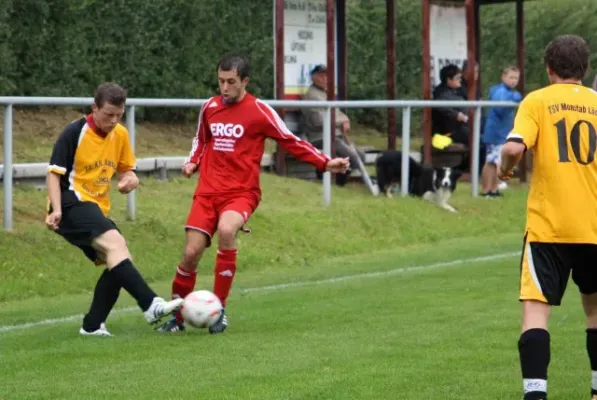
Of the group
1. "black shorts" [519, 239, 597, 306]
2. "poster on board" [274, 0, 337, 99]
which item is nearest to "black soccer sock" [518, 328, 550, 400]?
"black shorts" [519, 239, 597, 306]

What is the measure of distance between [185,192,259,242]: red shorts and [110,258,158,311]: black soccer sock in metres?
0.69

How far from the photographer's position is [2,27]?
59.1 feet

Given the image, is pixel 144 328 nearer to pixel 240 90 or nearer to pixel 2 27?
pixel 240 90

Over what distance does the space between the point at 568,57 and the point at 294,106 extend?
1011cm

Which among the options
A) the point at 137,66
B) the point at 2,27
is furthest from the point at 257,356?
the point at 137,66

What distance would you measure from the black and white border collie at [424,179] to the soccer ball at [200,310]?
927cm

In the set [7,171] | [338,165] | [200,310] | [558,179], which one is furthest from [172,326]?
[558,179]

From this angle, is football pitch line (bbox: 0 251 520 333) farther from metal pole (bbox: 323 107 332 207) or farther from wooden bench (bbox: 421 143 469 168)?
wooden bench (bbox: 421 143 469 168)

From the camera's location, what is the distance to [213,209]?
1042 cm

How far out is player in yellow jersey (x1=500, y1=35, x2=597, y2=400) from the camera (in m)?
7.13

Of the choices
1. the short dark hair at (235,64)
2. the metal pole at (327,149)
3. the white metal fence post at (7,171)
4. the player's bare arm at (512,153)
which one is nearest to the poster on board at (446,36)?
the metal pole at (327,149)

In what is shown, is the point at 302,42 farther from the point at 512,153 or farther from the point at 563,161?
the point at 512,153

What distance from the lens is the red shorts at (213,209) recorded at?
10.3 m

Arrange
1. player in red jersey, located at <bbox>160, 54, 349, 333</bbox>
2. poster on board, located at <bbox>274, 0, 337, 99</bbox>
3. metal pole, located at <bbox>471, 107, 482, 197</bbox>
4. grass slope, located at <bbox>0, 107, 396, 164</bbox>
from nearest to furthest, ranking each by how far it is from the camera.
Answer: player in red jersey, located at <bbox>160, 54, 349, 333</bbox>, grass slope, located at <bbox>0, 107, 396, 164</bbox>, poster on board, located at <bbox>274, 0, 337, 99</bbox>, metal pole, located at <bbox>471, 107, 482, 197</bbox>
